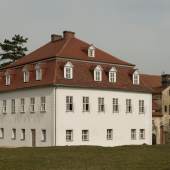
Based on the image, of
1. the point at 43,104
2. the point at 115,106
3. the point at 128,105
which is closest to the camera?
the point at 43,104

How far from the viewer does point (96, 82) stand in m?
50.0

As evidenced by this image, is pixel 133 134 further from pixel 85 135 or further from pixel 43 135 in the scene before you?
pixel 43 135

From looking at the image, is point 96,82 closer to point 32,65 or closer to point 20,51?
point 32,65

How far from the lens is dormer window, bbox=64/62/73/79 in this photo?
48.0 metres

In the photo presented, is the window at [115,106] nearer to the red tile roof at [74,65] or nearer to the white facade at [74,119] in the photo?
the white facade at [74,119]

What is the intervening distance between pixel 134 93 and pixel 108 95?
3.98 metres

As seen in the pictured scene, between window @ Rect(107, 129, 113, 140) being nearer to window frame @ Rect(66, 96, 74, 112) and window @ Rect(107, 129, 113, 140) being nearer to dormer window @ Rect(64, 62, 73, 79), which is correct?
window frame @ Rect(66, 96, 74, 112)

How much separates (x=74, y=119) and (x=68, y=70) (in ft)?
16.3

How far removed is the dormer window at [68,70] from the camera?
48.0m

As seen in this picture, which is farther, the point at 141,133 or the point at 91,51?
the point at 141,133

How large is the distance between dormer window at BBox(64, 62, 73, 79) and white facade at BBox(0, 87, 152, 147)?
4.37 feet

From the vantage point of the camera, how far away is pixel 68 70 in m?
48.3

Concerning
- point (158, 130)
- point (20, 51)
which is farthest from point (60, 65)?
point (20, 51)

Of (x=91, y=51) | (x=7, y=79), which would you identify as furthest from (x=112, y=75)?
(x=7, y=79)
